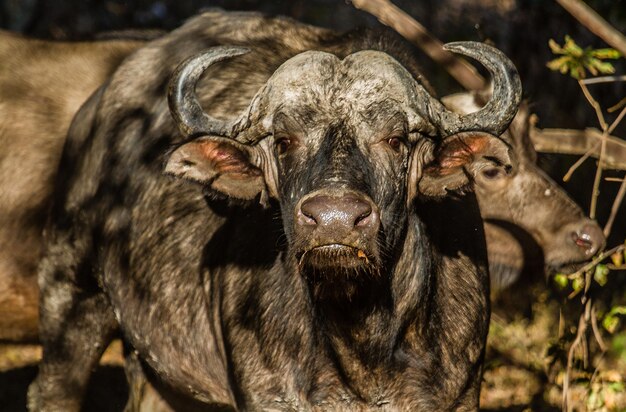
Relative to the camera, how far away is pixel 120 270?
7.05m

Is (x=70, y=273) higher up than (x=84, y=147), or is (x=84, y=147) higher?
(x=84, y=147)

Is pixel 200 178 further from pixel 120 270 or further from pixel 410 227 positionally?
pixel 120 270

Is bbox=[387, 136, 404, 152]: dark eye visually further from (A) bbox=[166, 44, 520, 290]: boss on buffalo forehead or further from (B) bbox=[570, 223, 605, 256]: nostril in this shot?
(B) bbox=[570, 223, 605, 256]: nostril

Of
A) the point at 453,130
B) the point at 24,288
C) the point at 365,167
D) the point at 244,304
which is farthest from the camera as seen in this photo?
the point at 24,288

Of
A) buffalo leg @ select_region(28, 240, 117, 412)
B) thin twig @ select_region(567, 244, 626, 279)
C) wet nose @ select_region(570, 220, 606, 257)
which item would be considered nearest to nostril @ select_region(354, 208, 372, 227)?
thin twig @ select_region(567, 244, 626, 279)

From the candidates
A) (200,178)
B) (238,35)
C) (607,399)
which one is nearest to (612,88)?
(607,399)

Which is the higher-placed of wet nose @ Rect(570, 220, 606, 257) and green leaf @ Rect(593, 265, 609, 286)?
green leaf @ Rect(593, 265, 609, 286)

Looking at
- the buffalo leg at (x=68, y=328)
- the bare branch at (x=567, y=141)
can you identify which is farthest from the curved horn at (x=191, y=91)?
the bare branch at (x=567, y=141)

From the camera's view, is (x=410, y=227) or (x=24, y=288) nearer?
(x=410, y=227)

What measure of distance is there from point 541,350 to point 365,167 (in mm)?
4463

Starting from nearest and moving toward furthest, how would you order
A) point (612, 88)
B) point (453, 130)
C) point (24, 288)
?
point (453, 130) < point (24, 288) < point (612, 88)

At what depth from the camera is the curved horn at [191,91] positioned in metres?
5.56

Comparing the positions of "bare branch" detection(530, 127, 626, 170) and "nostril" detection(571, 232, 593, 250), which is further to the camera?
"bare branch" detection(530, 127, 626, 170)

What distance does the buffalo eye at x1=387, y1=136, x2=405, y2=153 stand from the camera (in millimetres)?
5289
